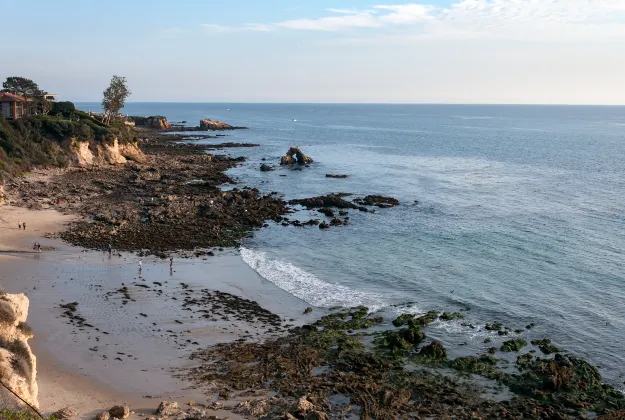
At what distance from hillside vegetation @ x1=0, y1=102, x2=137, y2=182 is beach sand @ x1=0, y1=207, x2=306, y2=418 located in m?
26.4

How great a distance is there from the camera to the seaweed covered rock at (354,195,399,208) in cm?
6738

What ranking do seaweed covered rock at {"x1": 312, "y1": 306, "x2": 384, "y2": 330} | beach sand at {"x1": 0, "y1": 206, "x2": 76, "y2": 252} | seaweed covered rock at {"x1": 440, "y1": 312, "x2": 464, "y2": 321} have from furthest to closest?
1. beach sand at {"x1": 0, "y1": 206, "x2": 76, "y2": 252}
2. seaweed covered rock at {"x1": 440, "y1": 312, "x2": 464, "y2": 321}
3. seaweed covered rock at {"x1": 312, "y1": 306, "x2": 384, "y2": 330}

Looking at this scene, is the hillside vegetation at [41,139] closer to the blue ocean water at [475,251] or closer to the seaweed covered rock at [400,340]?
the blue ocean water at [475,251]

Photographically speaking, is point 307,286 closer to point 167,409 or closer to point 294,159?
point 167,409

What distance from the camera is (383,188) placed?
8012cm

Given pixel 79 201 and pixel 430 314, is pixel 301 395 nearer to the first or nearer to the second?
→ pixel 430 314

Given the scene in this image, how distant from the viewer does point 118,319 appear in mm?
31688

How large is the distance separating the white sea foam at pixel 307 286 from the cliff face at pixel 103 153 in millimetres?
46033

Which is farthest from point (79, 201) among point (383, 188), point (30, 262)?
point (383, 188)

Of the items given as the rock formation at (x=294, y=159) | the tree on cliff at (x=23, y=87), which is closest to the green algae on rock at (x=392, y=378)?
the rock formation at (x=294, y=159)

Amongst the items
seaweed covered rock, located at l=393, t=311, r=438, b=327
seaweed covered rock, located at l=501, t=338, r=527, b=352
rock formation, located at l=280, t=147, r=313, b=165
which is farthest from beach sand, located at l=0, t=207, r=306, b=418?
rock formation, located at l=280, t=147, r=313, b=165

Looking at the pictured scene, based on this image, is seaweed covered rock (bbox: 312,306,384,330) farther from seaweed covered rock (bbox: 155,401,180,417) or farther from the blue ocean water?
seaweed covered rock (bbox: 155,401,180,417)

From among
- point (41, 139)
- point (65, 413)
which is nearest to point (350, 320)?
point (65, 413)

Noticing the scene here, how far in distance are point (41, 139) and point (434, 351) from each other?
224 feet
